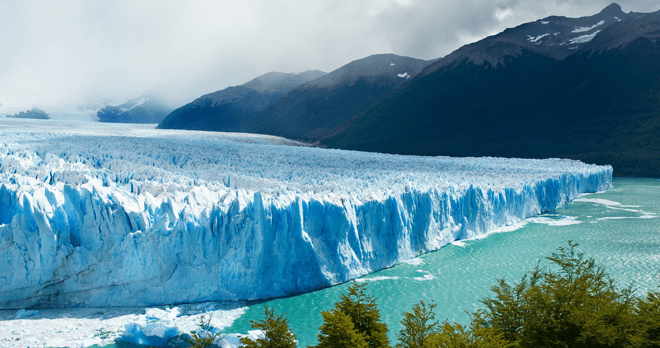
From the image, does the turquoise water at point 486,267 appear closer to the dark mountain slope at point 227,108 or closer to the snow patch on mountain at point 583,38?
the snow patch on mountain at point 583,38

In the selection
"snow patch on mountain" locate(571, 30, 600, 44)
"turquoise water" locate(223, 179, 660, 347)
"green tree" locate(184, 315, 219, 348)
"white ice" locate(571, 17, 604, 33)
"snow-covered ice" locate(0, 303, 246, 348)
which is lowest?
"turquoise water" locate(223, 179, 660, 347)

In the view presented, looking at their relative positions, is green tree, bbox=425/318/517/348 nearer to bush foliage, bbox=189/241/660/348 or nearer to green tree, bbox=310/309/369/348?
bush foliage, bbox=189/241/660/348

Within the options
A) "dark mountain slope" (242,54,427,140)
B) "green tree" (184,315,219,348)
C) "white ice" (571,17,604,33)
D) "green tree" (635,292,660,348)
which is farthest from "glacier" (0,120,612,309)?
"white ice" (571,17,604,33)

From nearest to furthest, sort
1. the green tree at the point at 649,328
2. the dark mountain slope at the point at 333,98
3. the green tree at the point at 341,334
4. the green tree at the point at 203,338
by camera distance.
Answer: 1. the green tree at the point at 203,338
2. the green tree at the point at 649,328
3. the green tree at the point at 341,334
4. the dark mountain slope at the point at 333,98

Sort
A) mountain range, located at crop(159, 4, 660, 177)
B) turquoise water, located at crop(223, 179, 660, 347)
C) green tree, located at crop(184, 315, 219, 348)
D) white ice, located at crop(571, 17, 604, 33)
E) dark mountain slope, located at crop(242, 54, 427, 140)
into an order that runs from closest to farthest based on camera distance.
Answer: green tree, located at crop(184, 315, 219, 348) → turquoise water, located at crop(223, 179, 660, 347) → mountain range, located at crop(159, 4, 660, 177) → white ice, located at crop(571, 17, 604, 33) → dark mountain slope, located at crop(242, 54, 427, 140)

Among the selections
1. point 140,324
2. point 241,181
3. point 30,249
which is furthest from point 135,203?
point 241,181

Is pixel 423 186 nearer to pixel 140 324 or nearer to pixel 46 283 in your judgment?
pixel 140 324

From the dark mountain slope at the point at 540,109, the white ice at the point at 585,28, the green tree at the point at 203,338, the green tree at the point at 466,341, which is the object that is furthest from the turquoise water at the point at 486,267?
the white ice at the point at 585,28
